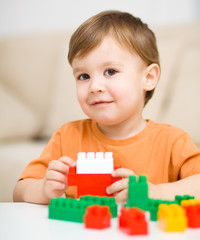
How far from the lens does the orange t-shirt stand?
3.25ft

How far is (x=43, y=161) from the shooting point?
3.45 feet

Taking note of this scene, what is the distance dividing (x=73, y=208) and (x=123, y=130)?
50 centimetres

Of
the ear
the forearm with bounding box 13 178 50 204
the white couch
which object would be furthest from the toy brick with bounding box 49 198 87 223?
the white couch

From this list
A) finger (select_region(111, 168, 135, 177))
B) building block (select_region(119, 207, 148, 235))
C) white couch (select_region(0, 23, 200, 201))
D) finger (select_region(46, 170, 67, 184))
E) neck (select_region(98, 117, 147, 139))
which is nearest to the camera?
building block (select_region(119, 207, 148, 235))

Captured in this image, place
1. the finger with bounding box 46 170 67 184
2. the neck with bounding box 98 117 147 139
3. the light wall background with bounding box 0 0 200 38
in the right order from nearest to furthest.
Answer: the finger with bounding box 46 170 67 184 → the neck with bounding box 98 117 147 139 → the light wall background with bounding box 0 0 200 38

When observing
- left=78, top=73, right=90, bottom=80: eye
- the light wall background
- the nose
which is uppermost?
the light wall background

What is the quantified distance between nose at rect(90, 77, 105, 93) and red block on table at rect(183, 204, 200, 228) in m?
0.46

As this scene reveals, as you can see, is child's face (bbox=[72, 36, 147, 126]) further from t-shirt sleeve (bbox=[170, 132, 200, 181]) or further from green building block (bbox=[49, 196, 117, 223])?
green building block (bbox=[49, 196, 117, 223])

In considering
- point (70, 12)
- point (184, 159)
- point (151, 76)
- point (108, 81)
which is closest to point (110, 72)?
point (108, 81)

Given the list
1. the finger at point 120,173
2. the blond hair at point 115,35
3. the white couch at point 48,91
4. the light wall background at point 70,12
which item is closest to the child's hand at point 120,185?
the finger at point 120,173

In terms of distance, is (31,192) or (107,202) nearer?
(107,202)

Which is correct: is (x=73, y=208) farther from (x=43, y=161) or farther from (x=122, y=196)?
(x=43, y=161)

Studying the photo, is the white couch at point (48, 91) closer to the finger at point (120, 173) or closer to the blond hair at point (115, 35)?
the blond hair at point (115, 35)

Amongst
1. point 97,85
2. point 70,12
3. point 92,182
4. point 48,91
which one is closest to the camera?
point 92,182
